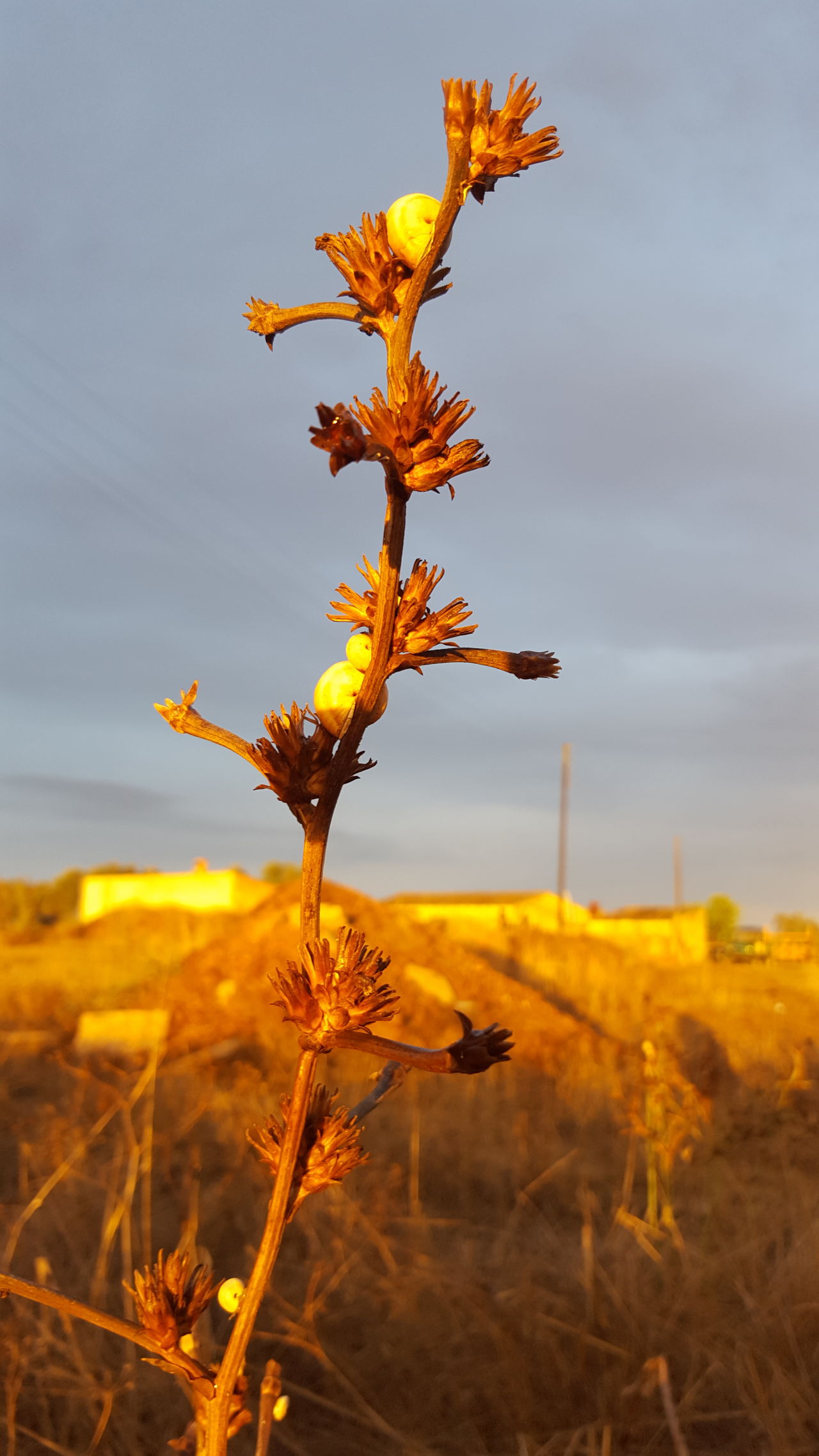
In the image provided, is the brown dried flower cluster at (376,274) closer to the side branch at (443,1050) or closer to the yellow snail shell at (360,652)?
the yellow snail shell at (360,652)

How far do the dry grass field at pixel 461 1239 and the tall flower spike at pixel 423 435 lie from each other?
5.12ft

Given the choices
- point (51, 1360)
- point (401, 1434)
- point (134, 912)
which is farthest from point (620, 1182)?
point (134, 912)

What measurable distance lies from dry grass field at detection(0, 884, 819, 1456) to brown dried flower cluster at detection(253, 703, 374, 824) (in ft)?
4.43

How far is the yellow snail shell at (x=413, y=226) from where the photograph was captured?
105cm

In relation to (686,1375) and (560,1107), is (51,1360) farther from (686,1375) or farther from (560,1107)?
(560,1107)

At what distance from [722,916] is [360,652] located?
55876 mm

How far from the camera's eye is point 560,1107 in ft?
26.2

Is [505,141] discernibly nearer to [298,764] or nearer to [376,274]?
[376,274]

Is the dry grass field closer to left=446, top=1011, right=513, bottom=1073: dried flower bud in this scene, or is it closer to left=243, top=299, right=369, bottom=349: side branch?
left=446, top=1011, right=513, bottom=1073: dried flower bud

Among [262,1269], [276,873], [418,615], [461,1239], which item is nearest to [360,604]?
[418,615]

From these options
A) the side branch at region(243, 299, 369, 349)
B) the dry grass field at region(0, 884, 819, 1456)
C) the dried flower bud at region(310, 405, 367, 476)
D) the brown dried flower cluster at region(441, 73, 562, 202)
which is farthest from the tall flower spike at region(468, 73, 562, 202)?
the dry grass field at region(0, 884, 819, 1456)

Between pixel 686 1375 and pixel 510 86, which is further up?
pixel 510 86

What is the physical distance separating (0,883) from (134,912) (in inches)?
Result: 290

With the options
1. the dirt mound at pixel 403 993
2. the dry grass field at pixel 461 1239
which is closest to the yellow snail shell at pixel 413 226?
the dry grass field at pixel 461 1239
